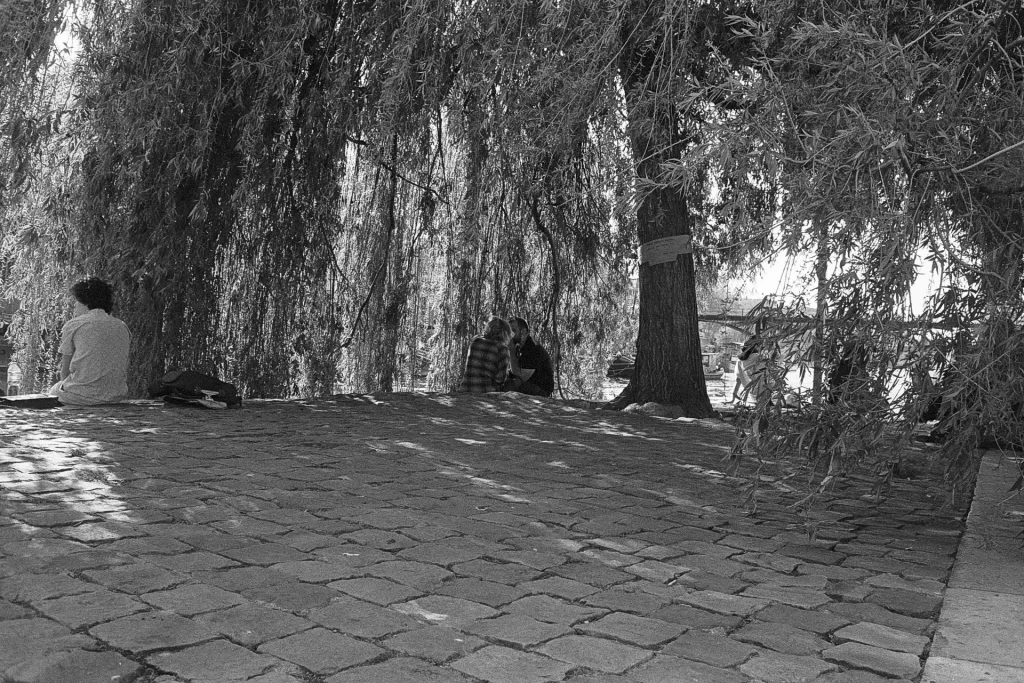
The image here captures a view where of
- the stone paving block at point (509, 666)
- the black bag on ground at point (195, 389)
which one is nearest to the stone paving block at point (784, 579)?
the stone paving block at point (509, 666)

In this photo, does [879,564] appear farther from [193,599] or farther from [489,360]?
[489,360]

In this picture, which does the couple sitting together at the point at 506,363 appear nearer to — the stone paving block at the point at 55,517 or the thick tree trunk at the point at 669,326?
the thick tree trunk at the point at 669,326

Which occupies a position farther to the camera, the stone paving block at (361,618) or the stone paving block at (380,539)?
the stone paving block at (380,539)

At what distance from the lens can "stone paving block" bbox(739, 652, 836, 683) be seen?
2930 millimetres

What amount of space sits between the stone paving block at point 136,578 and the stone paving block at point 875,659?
2.29 m

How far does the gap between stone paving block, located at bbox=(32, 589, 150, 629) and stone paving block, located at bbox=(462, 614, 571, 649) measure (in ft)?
3.68

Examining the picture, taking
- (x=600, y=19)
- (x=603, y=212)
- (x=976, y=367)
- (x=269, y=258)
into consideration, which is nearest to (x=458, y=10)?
(x=600, y=19)

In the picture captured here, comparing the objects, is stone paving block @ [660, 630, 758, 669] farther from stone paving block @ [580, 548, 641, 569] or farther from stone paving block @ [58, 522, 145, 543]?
stone paving block @ [58, 522, 145, 543]

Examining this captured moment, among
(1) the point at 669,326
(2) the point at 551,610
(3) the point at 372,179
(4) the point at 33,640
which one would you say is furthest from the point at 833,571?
(3) the point at 372,179

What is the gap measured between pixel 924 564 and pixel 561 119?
3.98m

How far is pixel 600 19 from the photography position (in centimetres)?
651

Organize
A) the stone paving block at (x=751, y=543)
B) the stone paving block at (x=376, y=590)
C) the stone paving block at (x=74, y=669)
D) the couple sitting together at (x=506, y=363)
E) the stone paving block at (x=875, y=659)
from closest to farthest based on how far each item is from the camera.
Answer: the stone paving block at (x=74, y=669) < the stone paving block at (x=875, y=659) < the stone paving block at (x=376, y=590) < the stone paving block at (x=751, y=543) < the couple sitting together at (x=506, y=363)

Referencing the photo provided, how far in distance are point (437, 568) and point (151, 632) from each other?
1.22 meters

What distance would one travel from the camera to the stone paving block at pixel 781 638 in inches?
126
